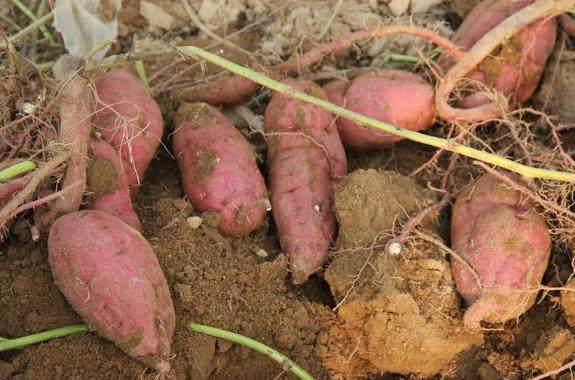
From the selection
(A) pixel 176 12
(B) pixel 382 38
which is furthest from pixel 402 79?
(A) pixel 176 12

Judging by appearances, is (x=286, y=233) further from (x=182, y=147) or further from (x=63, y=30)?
(x=63, y=30)

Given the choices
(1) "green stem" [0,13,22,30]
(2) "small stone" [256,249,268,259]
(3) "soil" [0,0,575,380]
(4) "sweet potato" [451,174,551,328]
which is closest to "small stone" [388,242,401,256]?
(3) "soil" [0,0,575,380]

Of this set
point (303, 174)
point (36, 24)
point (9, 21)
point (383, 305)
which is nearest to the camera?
point (383, 305)

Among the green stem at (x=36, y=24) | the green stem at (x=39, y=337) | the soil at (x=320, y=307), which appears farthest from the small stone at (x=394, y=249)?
the green stem at (x=36, y=24)

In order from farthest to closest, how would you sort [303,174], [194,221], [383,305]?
[303,174] → [194,221] → [383,305]

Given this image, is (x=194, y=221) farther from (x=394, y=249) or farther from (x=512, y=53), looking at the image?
(x=512, y=53)

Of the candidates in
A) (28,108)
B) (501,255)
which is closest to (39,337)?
(28,108)
